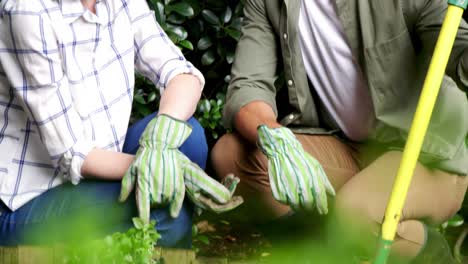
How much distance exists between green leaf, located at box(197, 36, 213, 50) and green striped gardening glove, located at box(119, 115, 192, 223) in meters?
1.11

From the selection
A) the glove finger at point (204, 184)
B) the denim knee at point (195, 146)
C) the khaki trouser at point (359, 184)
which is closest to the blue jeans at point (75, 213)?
the glove finger at point (204, 184)

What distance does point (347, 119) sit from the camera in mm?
2621

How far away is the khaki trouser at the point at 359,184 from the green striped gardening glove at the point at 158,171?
21.2 inches

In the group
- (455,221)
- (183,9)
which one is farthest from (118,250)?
(455,221)

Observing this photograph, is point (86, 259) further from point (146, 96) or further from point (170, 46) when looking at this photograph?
point (146, 96)

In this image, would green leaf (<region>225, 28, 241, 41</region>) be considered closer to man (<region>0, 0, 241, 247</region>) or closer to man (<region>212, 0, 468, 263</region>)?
man (<region>212, 0, 468, 263</region>)

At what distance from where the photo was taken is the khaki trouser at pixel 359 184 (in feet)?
8.00

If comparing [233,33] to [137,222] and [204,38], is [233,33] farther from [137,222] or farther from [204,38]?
[137,222]

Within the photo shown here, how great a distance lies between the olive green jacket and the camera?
2.44 m

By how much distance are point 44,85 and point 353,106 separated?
38.8 inches

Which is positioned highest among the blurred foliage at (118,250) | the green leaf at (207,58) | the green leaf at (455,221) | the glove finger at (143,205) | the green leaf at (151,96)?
the blurred foliage at (118,250)

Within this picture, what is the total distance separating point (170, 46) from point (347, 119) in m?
0.62

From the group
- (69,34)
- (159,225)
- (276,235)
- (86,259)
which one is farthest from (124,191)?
(276,235)

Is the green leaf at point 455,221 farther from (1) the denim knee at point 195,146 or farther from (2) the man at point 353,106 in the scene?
(1) the denim knee at point 195,146
